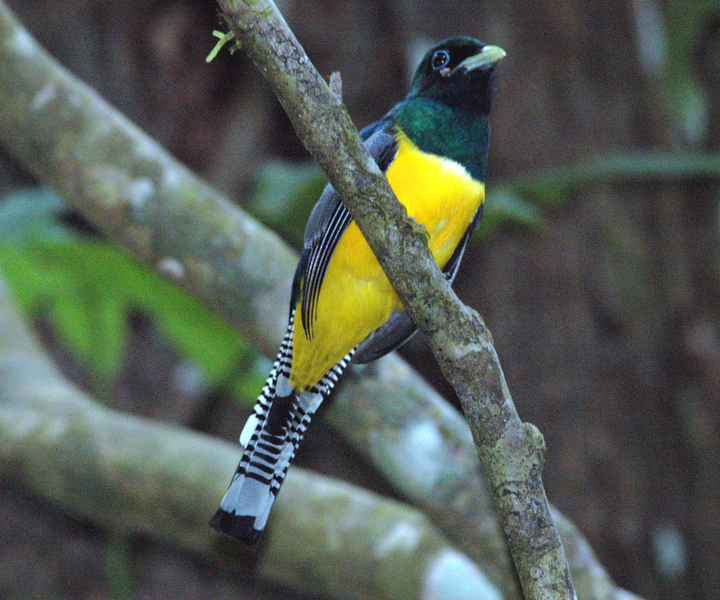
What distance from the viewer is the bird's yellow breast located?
178cm

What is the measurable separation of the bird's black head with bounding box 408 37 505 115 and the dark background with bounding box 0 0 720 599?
1619mm

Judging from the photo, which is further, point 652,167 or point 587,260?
point 587,260

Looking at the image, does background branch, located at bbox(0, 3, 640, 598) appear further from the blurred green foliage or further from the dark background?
the dark background

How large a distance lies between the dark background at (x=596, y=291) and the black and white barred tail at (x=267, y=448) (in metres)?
1.81

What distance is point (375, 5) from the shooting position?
445 cm

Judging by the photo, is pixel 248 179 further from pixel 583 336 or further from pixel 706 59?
pixel 706 59

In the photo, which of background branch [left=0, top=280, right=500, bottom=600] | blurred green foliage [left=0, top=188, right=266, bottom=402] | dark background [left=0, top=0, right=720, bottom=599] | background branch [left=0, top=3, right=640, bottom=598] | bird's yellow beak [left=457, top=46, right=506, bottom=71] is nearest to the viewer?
bird's yellow beak [left=457, top=46, right=506, bottom=71]

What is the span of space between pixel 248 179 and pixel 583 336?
192 centimetres

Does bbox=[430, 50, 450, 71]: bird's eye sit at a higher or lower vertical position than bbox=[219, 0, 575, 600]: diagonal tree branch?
higher

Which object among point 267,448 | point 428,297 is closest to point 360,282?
point 267,448

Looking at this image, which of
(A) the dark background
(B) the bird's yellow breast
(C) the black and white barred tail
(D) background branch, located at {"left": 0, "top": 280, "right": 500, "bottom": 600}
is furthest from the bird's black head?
(A) the dark background

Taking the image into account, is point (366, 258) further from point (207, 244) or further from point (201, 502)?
point (201, 502)

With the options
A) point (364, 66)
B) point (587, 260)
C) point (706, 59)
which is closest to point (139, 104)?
point (364, 66)

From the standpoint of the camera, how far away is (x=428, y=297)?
53.6 inches
